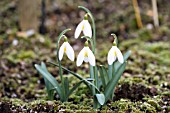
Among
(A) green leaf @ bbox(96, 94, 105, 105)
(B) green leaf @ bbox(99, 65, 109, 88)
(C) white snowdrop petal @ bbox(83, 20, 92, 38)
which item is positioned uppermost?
(C) white snowdrop petal @ bbox(83, 20, 92, 38)

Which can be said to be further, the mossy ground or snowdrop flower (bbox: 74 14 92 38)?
the mossy ground

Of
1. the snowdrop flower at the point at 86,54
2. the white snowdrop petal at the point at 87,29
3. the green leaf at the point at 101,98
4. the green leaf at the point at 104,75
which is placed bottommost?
the green leaf at the point at 101,98

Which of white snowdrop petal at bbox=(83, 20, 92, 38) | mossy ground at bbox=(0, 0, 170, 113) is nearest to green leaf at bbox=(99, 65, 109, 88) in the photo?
mossy ground at bbox=(0, 0, 170, 113)

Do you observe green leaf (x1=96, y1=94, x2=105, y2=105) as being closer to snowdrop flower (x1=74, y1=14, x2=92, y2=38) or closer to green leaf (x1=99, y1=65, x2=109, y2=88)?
green leaf (x1=99, y1=65, x2=109, y2=88)

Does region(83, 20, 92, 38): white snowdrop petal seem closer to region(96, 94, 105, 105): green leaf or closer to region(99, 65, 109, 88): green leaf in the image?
region(99, 65, 109, 88): green leaf

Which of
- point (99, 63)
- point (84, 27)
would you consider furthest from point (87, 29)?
point (99, 63)

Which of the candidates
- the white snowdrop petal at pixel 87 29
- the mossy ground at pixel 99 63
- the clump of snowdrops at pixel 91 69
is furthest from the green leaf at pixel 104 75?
the white snowdrop petal at pixel 87 29

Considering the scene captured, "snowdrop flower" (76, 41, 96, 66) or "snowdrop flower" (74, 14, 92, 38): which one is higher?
"snowdrop flower" (74, 14, 92, 38)

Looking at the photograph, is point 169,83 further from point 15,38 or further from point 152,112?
point 15,38

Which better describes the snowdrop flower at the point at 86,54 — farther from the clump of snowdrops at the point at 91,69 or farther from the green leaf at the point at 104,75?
the green leaf at the point at 104,75
